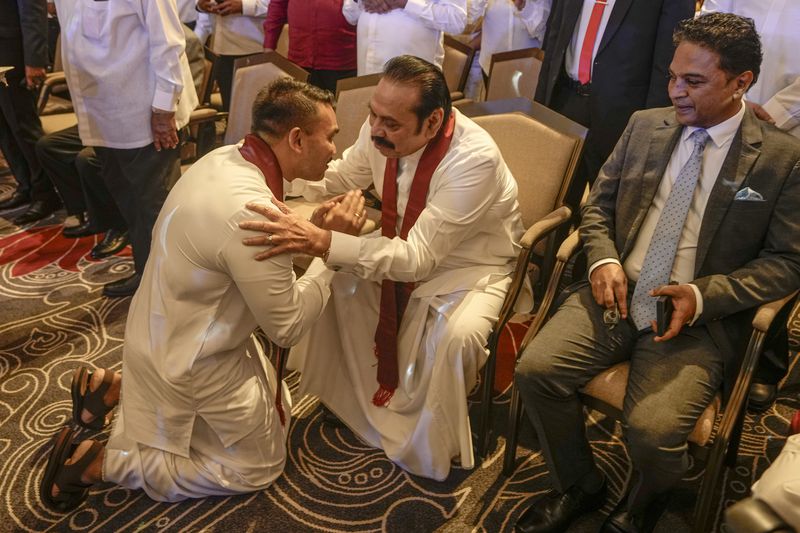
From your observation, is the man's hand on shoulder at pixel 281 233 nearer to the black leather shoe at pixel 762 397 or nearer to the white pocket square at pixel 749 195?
the white pocket square at pixel 749 195

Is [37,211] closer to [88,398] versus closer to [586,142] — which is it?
[88,398]

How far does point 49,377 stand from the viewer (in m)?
2.65

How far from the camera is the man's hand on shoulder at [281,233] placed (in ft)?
5.74

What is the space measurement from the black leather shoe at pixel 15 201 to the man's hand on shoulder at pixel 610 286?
3.52 metres

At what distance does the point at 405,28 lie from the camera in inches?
138

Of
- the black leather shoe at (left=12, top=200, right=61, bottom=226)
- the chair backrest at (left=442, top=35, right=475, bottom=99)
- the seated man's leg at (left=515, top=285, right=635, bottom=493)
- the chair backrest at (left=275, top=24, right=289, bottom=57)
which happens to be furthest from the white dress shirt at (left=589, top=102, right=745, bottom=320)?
the black leather shoe at (left=12, top=200, right=61, bottom=226)

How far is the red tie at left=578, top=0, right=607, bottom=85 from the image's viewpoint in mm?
2883

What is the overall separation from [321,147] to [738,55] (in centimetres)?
117

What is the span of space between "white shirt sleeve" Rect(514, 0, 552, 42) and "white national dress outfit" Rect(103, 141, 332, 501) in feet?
7.15

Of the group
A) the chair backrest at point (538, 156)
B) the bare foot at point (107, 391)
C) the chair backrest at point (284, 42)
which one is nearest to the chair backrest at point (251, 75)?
the chair backrest at point (284, 42)

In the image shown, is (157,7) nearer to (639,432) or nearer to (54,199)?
(54,199)

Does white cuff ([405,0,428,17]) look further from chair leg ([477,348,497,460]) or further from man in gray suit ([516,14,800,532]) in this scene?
chair leg ([477,348,497,460])

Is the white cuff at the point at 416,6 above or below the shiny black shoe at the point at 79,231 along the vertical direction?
above

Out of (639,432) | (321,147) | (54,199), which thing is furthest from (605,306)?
(54,199)
